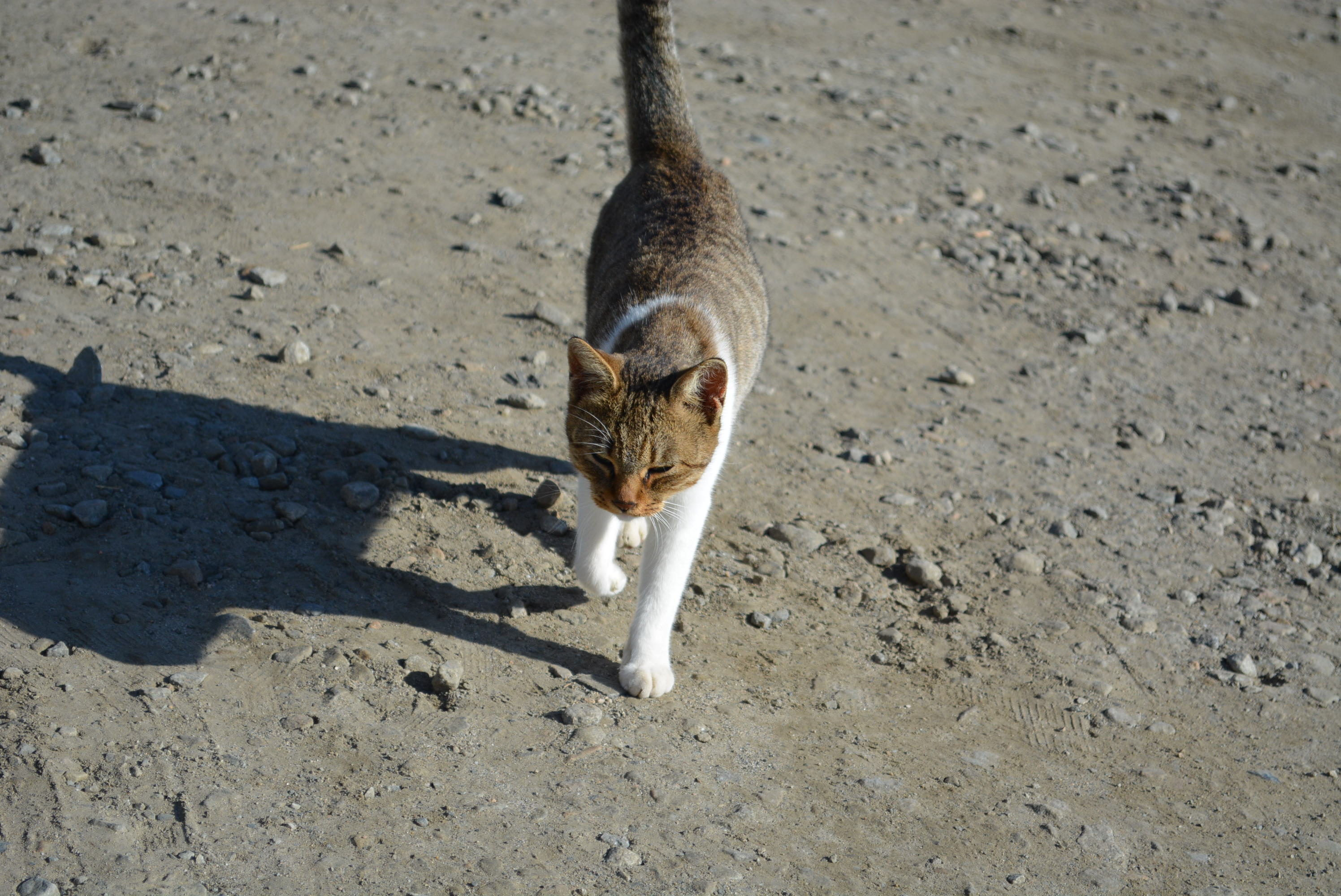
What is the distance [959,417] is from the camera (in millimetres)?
6086

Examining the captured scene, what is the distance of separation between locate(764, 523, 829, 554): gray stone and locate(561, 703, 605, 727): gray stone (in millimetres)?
1528

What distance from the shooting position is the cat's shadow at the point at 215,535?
3662mm

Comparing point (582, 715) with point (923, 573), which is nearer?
point (582, 715)

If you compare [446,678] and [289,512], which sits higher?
[446,678]

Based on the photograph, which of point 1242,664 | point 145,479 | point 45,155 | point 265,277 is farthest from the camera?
point 45,155

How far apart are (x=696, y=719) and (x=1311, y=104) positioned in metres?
11.5

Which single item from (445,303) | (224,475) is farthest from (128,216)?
(224,475)

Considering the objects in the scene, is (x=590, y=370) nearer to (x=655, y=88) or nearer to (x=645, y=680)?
(x=645, y=680)

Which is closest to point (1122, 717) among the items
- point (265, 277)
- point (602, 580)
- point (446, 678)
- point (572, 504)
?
point (602, 580)

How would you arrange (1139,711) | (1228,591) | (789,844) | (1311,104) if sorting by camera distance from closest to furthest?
(789,844)
(1139,711)
(1228,591)
(1311,104)

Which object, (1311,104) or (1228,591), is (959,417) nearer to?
(1228,591)

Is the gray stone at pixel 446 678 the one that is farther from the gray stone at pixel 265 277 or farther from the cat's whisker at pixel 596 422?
the gray stone at pixel 265 277

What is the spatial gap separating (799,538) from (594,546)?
1230mm

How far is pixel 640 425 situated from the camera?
11.8ft
